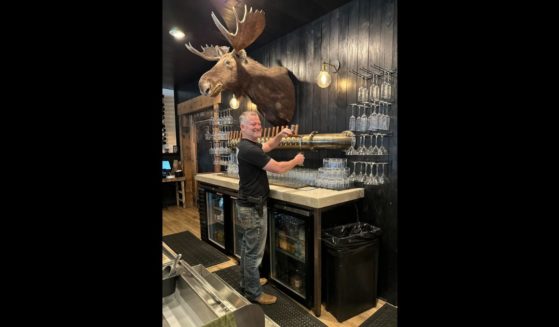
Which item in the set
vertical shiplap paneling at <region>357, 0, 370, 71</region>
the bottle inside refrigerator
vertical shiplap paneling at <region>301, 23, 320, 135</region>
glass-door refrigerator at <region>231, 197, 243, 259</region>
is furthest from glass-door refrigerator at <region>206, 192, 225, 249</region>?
vertical shiplap paneling at <region>357, 0, 370, 71</region>

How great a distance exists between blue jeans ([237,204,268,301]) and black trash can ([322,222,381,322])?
606 mm

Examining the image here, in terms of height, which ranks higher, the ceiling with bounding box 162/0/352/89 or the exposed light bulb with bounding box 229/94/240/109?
the ceiling with bounding box 162/0/352/89

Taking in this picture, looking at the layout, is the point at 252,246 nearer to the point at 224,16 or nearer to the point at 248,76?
the point at 248,76

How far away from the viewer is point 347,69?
2.70 metres

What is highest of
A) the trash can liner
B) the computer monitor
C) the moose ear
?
the moose ear

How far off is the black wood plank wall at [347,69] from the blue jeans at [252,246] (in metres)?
1.03

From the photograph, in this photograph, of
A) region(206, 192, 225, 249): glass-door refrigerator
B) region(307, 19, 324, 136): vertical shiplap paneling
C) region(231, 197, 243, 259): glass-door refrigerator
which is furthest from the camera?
region(206, 192, 225, 249): glass-door refrigerator

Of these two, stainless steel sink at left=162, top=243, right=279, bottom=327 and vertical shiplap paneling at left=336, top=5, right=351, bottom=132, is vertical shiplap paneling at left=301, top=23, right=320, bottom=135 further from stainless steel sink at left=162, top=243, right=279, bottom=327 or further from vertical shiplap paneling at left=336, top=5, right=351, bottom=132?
stainless steel sink at left=162, top=243, right=279, bottom=327

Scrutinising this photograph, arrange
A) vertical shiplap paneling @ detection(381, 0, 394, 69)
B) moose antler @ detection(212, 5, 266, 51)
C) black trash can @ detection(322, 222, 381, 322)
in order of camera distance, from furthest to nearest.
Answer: moose antler @ detection(212, 5, 266, 51) → vertical shiplap paneling @ detection(381, 0, 394, 69) → black trash can @ detection(322, 222, 381, 322)

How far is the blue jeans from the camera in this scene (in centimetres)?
246
